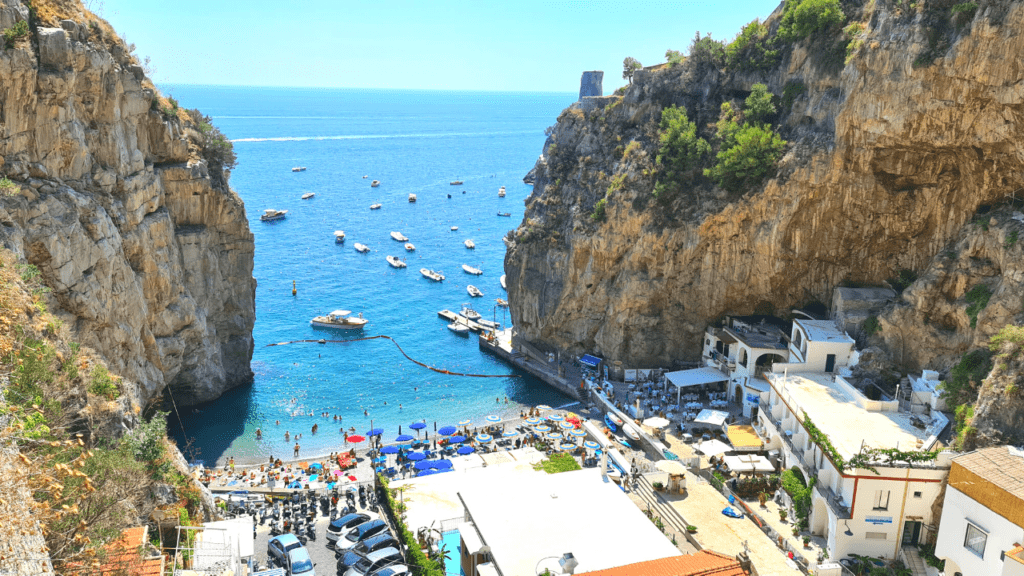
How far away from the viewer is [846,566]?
24.6 meters

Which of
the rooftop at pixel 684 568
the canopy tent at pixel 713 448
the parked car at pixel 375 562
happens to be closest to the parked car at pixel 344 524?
the parked car at pixel 375 562

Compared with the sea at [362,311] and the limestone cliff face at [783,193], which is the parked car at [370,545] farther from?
the limestone cliff face at [783,193]

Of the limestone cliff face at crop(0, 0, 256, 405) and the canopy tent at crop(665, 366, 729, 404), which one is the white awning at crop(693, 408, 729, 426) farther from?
the limestone cliff face at crop(0, 0, 256, 405)

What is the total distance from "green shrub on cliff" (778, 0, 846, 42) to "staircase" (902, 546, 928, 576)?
26891 mm

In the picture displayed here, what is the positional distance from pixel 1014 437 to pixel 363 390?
36.9 meters

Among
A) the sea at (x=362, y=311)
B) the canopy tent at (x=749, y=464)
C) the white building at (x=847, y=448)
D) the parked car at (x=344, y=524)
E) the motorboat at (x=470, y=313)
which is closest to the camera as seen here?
the white building at (x=847, y=448)

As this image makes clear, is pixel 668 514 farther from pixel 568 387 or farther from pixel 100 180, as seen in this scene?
pixel 100 180

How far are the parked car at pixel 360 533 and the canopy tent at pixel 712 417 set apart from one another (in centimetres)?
1690

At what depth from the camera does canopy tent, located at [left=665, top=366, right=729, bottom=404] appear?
1607 inches

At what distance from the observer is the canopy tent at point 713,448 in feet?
109

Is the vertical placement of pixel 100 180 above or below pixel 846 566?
above

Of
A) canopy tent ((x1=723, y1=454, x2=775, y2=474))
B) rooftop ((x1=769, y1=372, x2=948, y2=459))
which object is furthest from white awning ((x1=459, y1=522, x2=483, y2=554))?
rooftop ((x1=769, y1=372, x2=948, y2=459))

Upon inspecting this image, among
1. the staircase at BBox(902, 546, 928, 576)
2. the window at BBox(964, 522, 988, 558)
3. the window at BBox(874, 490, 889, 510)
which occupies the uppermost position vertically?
the window at BBox(964, 522, 988, 558)

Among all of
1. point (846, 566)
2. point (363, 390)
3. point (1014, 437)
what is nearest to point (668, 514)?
point (846, 566)
